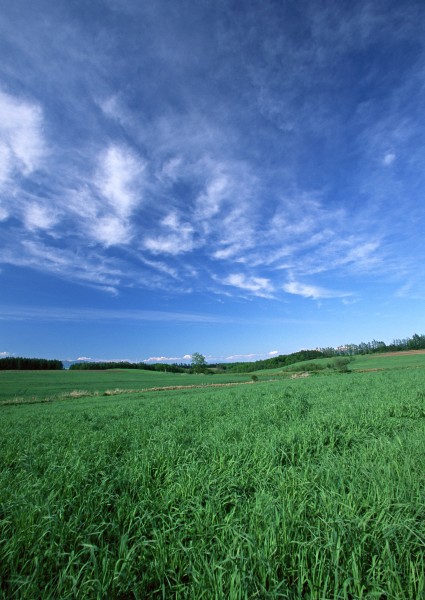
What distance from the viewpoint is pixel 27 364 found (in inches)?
4916

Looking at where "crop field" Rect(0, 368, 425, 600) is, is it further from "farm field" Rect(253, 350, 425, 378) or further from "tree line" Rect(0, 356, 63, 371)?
"tree line" Rect(0, 356, 63, 371)

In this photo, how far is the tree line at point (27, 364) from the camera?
119 metres

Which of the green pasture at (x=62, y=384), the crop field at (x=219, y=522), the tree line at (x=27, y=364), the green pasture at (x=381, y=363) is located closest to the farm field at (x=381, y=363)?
the green pasture at (x=381, y=363)

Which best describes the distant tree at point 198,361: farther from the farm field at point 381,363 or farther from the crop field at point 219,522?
the crop field at point 219,522

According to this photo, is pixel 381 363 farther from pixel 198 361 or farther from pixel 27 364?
pixel 27 364

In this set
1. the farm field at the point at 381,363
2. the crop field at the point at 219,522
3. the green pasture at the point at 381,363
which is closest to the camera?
the crop field at the point at 219,522

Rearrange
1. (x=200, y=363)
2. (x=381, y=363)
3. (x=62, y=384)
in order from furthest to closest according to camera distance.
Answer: (x=200, y=363) → (x=381, y=363) → (x=62, y=384)

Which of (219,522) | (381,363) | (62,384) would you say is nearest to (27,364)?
(62,384)

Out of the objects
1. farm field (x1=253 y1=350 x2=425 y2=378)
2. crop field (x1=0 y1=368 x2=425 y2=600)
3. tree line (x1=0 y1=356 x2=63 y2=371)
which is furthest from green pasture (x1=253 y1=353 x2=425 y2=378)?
tree line (x1=0 y1=356 x2=63 y2=371)

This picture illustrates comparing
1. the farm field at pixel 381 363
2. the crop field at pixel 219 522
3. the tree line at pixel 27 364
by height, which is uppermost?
the tree line at pixel 27 364

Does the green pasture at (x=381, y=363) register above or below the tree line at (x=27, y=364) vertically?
below

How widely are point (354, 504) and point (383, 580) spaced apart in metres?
0.92

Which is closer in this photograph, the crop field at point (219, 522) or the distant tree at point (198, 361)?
the crop field at point (219, 522)

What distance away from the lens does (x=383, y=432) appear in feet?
25.3
